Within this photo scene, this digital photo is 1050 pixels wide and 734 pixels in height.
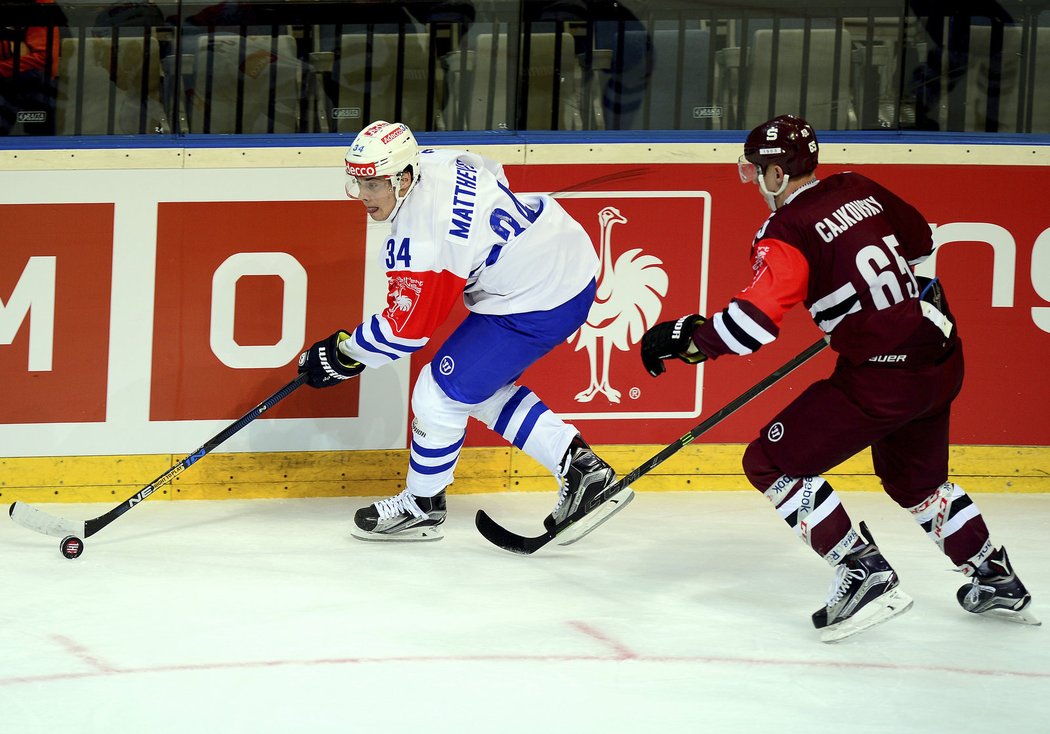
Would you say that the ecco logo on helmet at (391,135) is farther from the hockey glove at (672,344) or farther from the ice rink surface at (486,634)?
the ice rink surface at (486,634)

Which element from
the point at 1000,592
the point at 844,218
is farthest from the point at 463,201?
the point at 1000,592

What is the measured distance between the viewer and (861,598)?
3096mm

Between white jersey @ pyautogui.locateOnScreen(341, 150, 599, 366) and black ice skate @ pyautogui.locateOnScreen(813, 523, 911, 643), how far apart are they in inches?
50.6

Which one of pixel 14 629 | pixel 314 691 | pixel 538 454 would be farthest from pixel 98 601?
pixel 538 454

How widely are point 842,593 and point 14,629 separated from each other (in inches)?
74.5

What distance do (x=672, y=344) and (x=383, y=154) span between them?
1.10 metres

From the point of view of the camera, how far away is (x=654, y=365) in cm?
Answer: 321

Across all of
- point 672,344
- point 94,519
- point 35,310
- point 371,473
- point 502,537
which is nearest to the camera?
point 672,344

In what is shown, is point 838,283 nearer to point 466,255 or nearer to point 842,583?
point 842,583

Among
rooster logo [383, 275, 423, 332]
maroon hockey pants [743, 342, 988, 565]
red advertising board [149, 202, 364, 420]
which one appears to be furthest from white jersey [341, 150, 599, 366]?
maroon hockey pants [743, 342, 988, 565]

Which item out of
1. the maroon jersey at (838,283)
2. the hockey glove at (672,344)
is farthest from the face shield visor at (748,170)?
the hockey glove at (672,344)

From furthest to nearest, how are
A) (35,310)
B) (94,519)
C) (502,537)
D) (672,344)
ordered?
1. (35,310)
2. (94,519)
3. (502,537)
4. (672,344)

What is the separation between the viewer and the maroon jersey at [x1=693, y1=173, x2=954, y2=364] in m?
3.05

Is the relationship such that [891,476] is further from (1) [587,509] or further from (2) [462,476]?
(2) [462,476]
